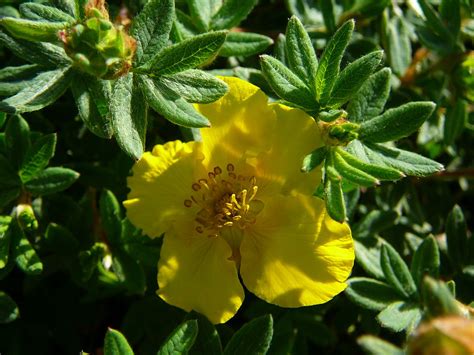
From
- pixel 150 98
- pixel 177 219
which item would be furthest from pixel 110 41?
pixel 177 219

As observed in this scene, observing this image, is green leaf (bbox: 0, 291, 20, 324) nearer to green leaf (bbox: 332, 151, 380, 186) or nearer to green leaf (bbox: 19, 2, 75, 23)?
green leaf (bbox: 19, 2, 75, 23)

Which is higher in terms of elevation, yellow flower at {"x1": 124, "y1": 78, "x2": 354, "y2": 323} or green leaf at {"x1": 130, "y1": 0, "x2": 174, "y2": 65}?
green leaf at {"x1": 130, "y1": 0, "x2": 174, "y2": 65}

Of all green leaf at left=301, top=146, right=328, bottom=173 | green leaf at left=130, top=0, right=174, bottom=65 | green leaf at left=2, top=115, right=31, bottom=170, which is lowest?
green leaf at left=2, top=115, right=31, bottom=170

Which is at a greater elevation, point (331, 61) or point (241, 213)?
point (331, 61)

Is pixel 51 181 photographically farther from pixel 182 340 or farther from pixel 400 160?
pixel 400 160

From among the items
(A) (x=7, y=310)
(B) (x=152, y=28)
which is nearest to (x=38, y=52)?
(B) (x=152, y=28)

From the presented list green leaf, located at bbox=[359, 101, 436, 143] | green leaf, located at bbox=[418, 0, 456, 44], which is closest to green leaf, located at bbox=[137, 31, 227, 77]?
green leaf, located at bbox=[359, 101, 436, 143]

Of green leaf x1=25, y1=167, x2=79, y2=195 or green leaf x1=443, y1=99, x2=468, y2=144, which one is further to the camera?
green leaf x1=443, y1=99, x2=468, y2=144
